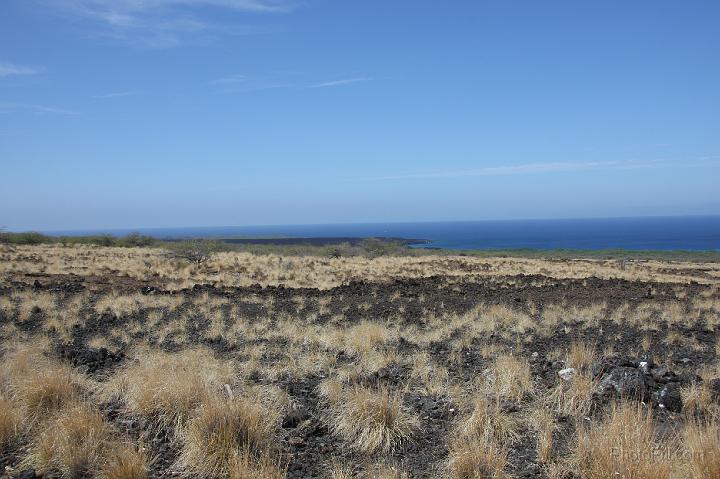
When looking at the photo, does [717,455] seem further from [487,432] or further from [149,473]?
[149,473]

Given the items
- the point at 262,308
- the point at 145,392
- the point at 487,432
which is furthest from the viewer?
the point at 262,308

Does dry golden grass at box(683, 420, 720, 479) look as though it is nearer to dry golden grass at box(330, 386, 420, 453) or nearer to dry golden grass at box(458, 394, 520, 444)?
dry golden grass at box(458, 394, 520, 444)

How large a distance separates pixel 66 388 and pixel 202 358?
8.80 ft

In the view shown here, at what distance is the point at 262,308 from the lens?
54.0 feet

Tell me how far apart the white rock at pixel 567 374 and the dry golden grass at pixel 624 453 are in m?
2.28

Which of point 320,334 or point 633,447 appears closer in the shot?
point 633,447

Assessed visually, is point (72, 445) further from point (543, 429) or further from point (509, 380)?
point (509, 380)

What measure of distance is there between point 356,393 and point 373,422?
56cm

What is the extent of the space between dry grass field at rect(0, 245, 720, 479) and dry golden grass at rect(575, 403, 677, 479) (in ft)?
0.07

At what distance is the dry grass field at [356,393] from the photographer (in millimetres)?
4738

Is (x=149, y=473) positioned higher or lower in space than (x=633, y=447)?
lower

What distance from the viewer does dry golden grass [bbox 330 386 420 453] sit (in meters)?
5.41

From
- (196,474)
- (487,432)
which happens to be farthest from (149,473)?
(487,432)

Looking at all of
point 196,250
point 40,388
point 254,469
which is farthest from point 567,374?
point 196,250
